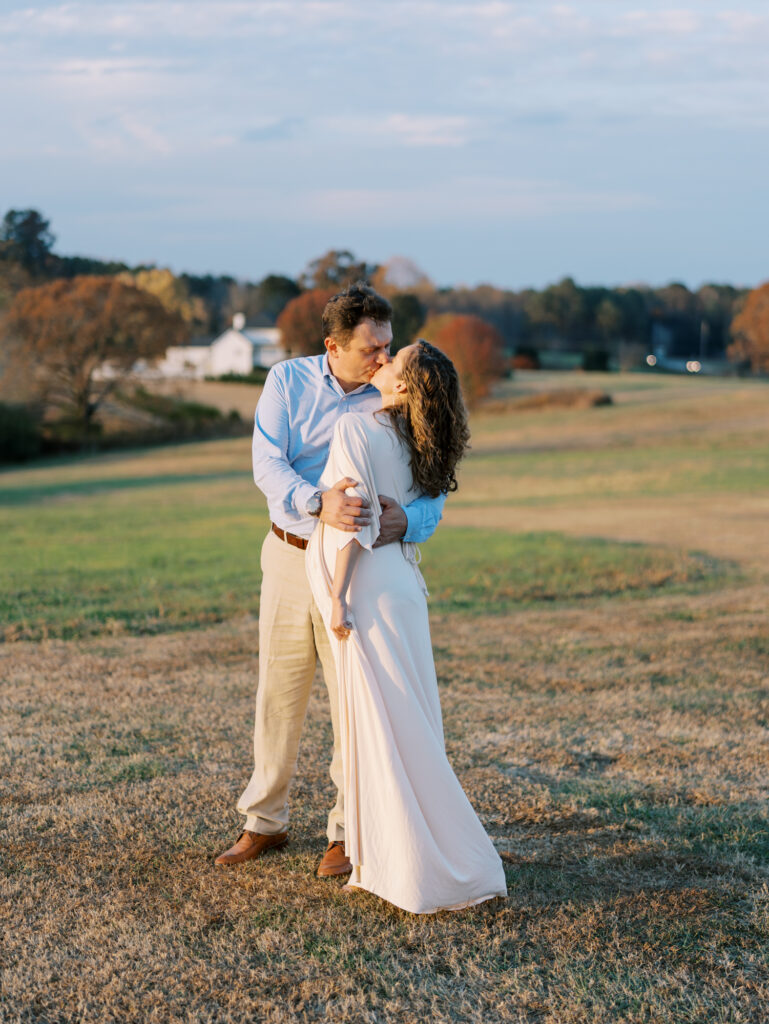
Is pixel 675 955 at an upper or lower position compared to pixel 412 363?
lower

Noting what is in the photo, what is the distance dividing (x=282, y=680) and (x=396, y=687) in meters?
0.72

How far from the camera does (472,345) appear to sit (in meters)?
56.9

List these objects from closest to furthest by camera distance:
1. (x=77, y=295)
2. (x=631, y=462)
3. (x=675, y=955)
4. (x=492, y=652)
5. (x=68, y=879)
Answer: (x=675, y=955), (x=68, y=879), (x=492, y=652), (x=631, y=462), (x=77, y=295)

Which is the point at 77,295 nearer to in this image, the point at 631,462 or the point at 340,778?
the point at 631,462

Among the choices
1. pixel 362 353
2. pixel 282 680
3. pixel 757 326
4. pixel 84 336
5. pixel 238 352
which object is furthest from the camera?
pixel 238 352

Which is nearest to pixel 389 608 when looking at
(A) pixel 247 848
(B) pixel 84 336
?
(A) pixel 247 848

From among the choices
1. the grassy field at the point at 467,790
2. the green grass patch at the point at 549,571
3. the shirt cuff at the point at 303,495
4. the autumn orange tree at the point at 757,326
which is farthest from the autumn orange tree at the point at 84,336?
the shirt cuff at the point at 303,495

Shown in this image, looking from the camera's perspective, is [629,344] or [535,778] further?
[629,344]

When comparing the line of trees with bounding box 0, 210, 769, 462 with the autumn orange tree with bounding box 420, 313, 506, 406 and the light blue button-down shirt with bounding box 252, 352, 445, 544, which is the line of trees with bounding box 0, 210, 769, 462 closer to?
the autumn orange tree with bounding box 420, 313, 506, 406

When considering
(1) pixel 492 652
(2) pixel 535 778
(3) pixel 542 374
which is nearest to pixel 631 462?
(1) pixel 492 652

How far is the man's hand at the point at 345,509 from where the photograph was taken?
148 inches

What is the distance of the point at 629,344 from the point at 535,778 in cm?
9182

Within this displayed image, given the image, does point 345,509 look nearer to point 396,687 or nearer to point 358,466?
point 358,466

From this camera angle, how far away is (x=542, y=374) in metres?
74.9
